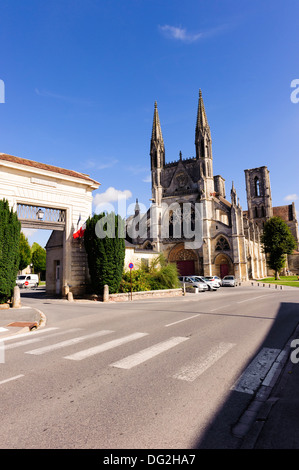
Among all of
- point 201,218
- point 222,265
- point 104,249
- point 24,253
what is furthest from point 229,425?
point 24,253

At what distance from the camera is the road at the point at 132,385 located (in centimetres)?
313

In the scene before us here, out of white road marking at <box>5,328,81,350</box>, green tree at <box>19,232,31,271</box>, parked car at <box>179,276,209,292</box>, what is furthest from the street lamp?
green tree at <box>19,232,31,271</box>

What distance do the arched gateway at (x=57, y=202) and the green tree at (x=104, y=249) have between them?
142cm

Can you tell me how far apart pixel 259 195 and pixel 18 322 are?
66265mm

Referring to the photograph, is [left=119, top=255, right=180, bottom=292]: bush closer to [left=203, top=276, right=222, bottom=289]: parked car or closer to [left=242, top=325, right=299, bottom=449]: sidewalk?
[left=203, top=276, right=222, bottom=289]: parked car

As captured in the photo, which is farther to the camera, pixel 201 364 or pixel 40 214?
pixel 40 214

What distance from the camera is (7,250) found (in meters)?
14.8

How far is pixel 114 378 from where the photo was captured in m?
4.77

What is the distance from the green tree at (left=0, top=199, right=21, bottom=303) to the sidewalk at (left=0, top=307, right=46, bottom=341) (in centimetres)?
278

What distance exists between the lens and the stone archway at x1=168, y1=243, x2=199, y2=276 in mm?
43031

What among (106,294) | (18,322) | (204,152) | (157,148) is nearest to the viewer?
(18,322)

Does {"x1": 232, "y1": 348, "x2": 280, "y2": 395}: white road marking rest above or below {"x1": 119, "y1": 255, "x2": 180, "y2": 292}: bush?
below

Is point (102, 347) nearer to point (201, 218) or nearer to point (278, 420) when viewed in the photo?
point (278, 420)
